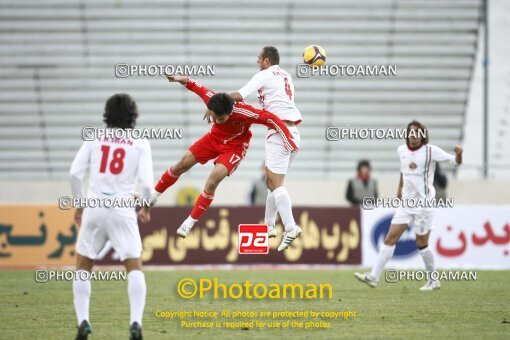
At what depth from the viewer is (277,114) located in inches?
443

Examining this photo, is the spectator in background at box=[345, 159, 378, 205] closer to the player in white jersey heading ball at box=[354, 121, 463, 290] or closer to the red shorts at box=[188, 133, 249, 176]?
the player in white jersey heading ball at box=[354, 121, 463, 290]

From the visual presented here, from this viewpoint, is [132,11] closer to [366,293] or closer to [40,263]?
[40,263]

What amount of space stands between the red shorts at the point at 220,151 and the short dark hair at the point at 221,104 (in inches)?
33.9

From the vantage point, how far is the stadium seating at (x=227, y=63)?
2256cm

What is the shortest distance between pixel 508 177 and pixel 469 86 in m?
2.51

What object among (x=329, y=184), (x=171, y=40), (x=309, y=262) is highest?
(x=171, y=40)

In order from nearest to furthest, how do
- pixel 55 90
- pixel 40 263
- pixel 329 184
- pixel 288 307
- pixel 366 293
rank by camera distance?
pixel 288 307 → pixel 366 293 → pixel 40 263 → pixel 329 184 → pixel 55 90

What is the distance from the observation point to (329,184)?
70.2ft

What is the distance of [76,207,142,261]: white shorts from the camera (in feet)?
26.2

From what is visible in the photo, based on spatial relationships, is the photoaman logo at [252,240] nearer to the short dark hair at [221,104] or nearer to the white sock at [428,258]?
the short dark hair at [221,104]

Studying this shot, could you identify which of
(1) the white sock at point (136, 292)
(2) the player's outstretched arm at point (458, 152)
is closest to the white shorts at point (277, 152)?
(2) the player's outstretched arm at point (458, 152)

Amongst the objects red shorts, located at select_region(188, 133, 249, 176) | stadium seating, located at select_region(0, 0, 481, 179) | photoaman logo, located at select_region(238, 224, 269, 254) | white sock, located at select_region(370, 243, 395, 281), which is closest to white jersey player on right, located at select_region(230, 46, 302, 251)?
red shorts, located at select_region(188, 133, 249, 176)

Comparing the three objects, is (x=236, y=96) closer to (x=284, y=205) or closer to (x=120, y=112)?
(x=284, y=205)

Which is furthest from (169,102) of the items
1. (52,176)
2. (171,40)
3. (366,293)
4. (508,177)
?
(366,293)
